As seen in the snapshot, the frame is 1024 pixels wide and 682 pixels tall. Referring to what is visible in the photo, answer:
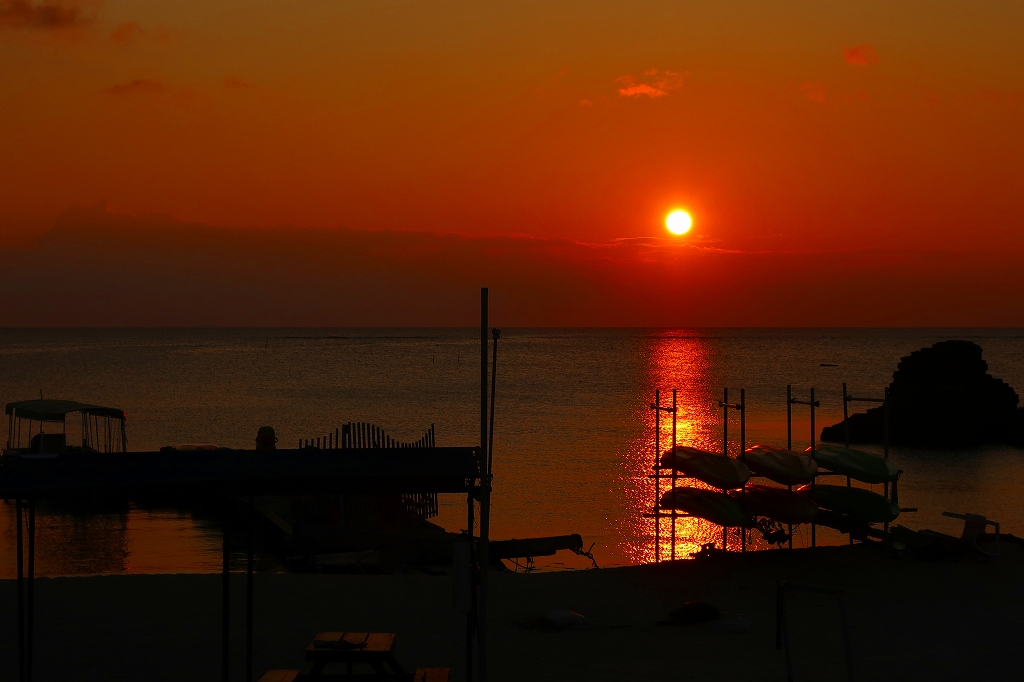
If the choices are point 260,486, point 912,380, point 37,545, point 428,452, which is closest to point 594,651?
point 428,452

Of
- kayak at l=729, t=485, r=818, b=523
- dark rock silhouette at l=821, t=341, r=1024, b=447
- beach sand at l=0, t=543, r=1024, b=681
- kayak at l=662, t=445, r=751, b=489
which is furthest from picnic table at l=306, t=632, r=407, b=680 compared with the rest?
dark rock silhouette at l=821, t=341, r=1024, b=447

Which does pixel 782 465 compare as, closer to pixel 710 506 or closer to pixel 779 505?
pixel 779 505

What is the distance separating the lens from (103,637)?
44.6ft

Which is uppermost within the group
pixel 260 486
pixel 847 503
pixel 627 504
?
pixel 260 486

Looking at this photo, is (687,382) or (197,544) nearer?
(197,544)

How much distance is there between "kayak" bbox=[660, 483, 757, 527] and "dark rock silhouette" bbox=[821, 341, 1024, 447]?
4044cm

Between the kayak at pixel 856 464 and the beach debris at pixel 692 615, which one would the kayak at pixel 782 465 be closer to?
the kayak at pixel 856 464

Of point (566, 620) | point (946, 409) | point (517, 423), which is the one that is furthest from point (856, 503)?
point (946, 409)

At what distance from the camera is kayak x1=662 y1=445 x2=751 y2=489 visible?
71.4ft

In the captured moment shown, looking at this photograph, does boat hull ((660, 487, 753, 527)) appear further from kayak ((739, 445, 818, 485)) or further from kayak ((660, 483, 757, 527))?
kayak ((739, 445, 818, 485))

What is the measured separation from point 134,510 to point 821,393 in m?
81.6

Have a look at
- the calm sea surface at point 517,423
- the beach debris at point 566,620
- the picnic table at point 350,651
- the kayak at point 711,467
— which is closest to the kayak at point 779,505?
the kayak at point 711,467

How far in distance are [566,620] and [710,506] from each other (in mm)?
7500

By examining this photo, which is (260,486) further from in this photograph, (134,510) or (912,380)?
(912,380)
